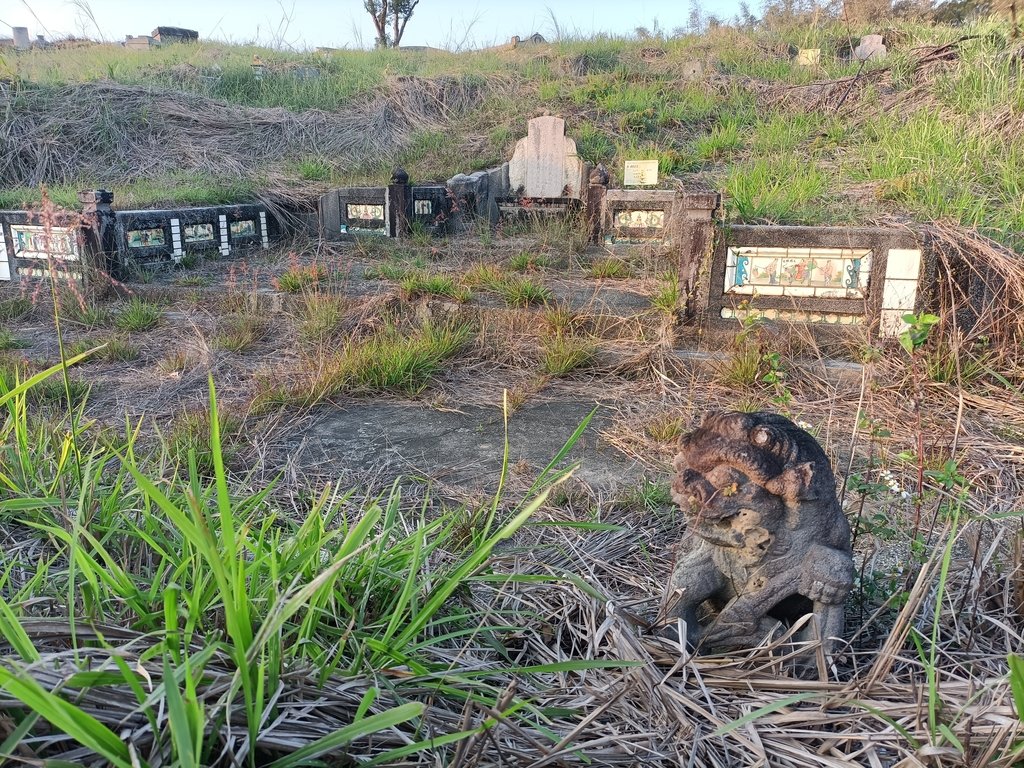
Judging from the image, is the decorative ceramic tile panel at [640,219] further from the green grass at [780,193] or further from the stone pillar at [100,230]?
the stone pillar at [100,230]

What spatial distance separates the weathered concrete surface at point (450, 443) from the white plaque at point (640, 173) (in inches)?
191

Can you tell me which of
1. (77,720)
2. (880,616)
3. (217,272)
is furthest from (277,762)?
(217,272)

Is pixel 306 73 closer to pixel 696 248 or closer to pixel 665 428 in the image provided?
pixel 696 248

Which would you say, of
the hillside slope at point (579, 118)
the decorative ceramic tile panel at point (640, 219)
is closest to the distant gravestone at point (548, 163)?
the hillside slope at point (579, 118)

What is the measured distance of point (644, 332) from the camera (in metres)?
4.76

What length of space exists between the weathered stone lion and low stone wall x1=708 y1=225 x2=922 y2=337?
2956 millimetres

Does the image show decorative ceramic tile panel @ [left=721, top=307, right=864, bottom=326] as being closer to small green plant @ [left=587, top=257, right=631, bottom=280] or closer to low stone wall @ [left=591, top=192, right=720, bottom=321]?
low stone wall @ [left=591, top=192, right=720, bottom=321]

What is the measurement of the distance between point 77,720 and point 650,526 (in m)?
1.86

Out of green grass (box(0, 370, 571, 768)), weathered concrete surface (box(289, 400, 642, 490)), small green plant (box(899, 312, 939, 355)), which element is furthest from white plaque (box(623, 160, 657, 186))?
green grass (box(0, 370, 571, 768))

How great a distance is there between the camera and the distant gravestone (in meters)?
9.13

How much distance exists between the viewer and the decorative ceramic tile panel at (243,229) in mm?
8367

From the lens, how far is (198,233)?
781 cm

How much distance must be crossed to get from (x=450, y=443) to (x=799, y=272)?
2.43m

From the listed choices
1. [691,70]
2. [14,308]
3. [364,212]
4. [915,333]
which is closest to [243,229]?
[364,212]
